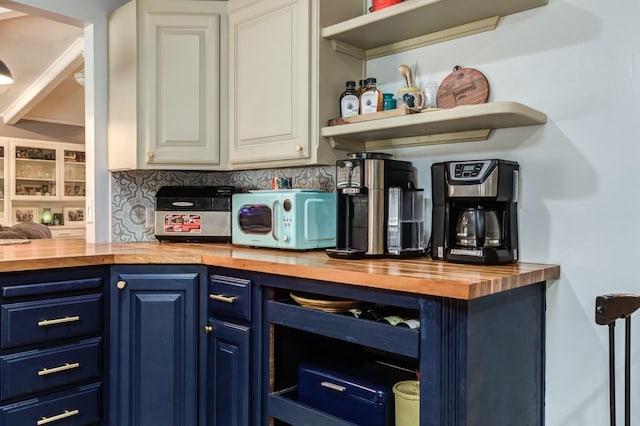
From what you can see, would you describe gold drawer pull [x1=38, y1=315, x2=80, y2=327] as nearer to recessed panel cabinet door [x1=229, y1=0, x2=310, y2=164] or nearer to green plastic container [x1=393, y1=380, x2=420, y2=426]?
recessed panel cabinet door [x1=229, y1=0, x2=310, y2=164]

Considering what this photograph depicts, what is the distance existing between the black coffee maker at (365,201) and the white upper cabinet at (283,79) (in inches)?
11.7

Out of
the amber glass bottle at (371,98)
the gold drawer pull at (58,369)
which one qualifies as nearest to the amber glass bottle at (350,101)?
the amber glass bottle at (371,98)

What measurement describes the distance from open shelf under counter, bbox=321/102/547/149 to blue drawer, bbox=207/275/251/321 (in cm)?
70

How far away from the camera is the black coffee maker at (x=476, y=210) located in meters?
1.58

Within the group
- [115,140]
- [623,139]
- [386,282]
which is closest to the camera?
[386,282]

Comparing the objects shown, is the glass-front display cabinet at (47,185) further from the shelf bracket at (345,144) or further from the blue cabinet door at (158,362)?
the shelf bracket at (345,144)

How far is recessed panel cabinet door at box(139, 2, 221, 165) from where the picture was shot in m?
2.42

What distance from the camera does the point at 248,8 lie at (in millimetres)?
2295

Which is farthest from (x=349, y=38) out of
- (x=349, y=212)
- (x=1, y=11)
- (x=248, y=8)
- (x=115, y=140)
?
(x=1, y=11)

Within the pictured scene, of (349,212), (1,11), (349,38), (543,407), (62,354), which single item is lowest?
(543,407)

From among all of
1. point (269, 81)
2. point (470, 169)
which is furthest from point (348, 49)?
point (470, 169)

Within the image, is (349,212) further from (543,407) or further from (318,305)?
(543,407)

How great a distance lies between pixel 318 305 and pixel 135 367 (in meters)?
0.91

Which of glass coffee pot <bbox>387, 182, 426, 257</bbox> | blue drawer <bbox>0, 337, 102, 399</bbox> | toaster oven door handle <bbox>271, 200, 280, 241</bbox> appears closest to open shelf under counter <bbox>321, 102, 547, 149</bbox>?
glass coffee pot <bbox>387, 182, 426, 257</bbox>
